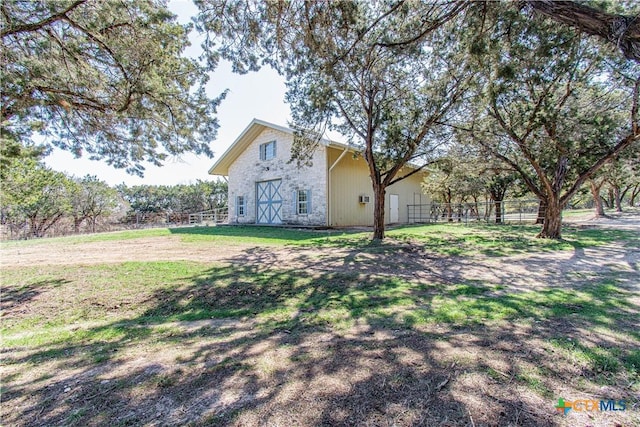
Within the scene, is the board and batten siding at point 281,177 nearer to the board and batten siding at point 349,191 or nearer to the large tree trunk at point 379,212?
the board and batten siding at point 349,191

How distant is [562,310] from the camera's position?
3176 mm

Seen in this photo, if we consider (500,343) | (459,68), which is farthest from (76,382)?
(459,68)

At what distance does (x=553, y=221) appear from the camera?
9.27 meters

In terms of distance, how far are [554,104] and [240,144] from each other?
49.1 ft

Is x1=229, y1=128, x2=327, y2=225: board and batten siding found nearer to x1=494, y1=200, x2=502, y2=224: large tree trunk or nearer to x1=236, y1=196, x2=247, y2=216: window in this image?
x1=236, y1=196, x2=247, y2=216: window

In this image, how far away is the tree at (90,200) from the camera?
929 inches

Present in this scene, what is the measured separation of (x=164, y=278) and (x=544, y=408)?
530 centimetres

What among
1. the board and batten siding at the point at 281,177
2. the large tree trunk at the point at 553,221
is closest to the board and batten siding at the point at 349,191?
the board and batten siding at the point at 281,177

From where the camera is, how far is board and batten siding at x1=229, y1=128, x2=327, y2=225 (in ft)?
45.8

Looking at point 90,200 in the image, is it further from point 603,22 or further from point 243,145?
point 603,22

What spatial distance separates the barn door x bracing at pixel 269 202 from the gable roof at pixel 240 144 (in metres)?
2.75

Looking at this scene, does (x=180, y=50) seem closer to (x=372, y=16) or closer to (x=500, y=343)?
(x=372, y=16)

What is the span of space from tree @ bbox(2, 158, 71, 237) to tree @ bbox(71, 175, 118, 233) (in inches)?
43.9

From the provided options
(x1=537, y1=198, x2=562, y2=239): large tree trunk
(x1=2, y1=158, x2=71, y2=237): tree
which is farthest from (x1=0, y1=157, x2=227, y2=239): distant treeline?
(x1=537, y1=198, x2=562, y2=239): large tree trunk
